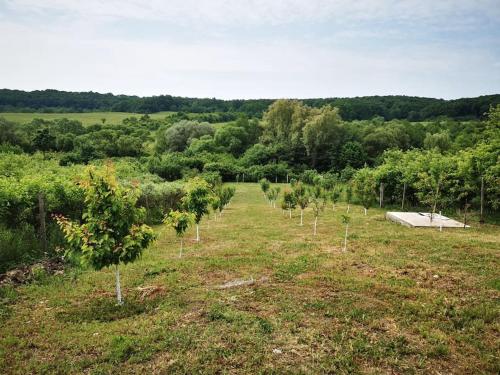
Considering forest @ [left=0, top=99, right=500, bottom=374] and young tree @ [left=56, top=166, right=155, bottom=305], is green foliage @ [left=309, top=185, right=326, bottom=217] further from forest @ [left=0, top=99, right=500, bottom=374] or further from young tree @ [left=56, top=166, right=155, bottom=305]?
young tree @ [left=56, top=166, right=155, bottom=305]

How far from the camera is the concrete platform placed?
21234 mm

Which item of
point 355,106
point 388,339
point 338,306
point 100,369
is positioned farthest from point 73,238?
point 355,106

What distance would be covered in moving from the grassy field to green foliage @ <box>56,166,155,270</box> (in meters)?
1.53

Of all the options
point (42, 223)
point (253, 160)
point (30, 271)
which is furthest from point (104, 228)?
point (253, 160)

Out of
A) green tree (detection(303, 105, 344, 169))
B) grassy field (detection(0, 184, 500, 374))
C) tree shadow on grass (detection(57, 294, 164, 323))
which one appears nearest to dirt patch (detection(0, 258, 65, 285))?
grassy field (detection(0, 184, 500, 374))

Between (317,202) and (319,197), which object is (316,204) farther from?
(319,197)

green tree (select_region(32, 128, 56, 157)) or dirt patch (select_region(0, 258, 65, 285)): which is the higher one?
green tree (select_region(32, 128, 56, 157))

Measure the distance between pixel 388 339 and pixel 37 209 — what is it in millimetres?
14525

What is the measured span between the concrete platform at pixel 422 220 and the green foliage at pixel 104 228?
1756 centimetres

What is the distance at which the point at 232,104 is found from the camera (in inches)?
6033

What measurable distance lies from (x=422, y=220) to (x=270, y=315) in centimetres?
1703

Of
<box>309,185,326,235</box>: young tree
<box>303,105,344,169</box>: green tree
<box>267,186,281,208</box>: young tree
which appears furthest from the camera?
<box>303,105,344,169</box>: green tree

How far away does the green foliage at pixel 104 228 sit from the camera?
9.33m

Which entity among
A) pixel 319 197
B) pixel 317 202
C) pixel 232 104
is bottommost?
pixel 319 197
